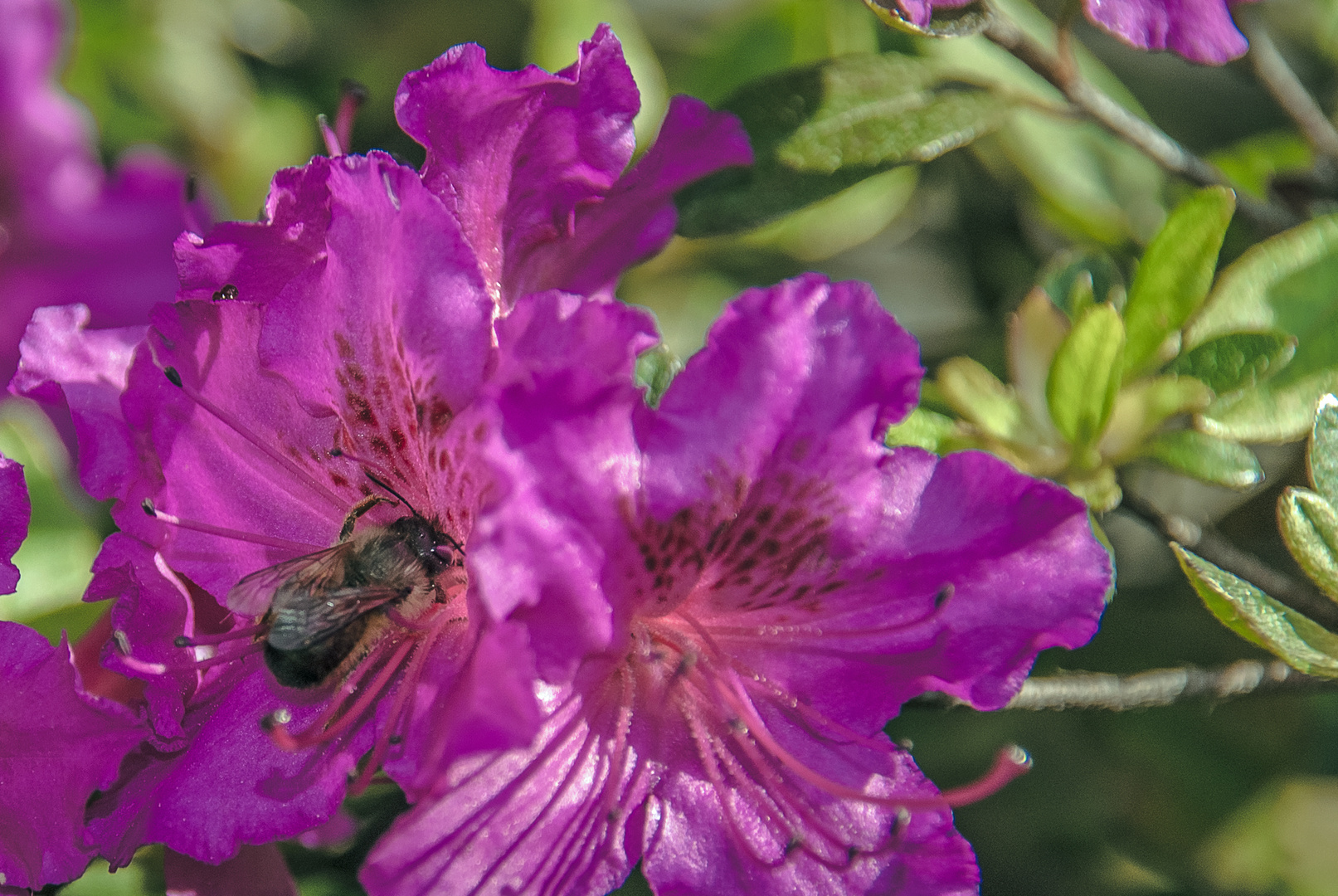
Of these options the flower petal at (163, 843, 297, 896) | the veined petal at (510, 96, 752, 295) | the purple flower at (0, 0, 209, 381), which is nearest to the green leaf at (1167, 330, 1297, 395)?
the veined petal at (510, 96, 752, 295)

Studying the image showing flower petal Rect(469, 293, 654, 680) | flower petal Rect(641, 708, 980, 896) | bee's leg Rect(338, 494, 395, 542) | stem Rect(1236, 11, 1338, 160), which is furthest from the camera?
stem Rect(1236, 11, 1338, 160)

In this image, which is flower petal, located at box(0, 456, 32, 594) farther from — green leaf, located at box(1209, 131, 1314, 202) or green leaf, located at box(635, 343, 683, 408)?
green leaf, located at box(1209, 131, 1314, 202)

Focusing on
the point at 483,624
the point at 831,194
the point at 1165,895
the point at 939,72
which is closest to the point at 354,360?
the point at 483,624

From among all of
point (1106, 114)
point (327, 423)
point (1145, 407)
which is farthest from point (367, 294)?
point (1106, 114)

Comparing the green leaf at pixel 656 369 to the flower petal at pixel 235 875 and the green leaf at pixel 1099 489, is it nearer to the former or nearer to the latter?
the green leaf at pixel 1099 489

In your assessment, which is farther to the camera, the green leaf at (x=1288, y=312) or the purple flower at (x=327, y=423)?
the green leaf at (x=1288, y=312)

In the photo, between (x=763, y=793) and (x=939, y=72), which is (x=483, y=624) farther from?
(x=939, y=72)

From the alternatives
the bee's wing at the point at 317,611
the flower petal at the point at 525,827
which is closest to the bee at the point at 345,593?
the bee's wing at the point at 317,611
